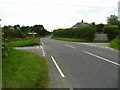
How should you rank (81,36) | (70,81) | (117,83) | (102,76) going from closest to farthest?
(117,83), (70,81), (102,76), (81,36)

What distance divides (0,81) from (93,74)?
13.6 ft

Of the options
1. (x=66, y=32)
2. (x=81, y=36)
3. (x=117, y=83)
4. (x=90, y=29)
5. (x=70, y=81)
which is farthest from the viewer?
(x=66, y=32)

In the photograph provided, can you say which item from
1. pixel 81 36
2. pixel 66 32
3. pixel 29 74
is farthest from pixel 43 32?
pixel 29 74

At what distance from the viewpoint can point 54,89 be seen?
1112cm

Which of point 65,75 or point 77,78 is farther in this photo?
point 65,75

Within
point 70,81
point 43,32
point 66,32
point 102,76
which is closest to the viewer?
point 70,81

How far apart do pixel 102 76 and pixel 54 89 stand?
123 inches

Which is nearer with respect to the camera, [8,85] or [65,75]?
[8,85]

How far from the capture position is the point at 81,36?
77.1 metres

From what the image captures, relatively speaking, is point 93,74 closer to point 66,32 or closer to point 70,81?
point 70,81

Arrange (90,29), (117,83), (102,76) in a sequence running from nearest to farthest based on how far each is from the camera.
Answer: (117,83)
(102,76)
(90,29)

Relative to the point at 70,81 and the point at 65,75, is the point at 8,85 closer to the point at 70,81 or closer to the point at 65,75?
the point at 70,81

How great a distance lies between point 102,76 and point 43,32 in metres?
164

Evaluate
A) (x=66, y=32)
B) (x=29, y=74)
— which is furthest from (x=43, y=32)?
(x=29, y=74)
